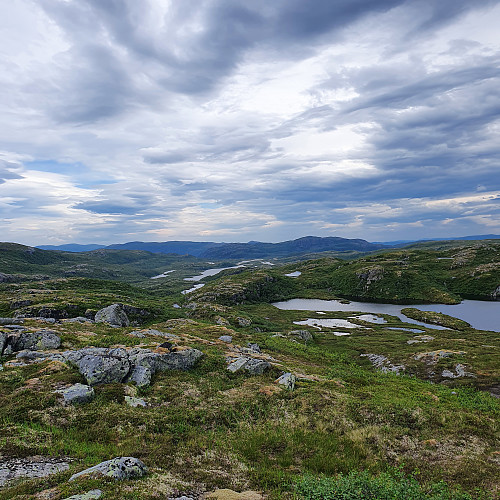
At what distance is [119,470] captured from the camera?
12539 mm

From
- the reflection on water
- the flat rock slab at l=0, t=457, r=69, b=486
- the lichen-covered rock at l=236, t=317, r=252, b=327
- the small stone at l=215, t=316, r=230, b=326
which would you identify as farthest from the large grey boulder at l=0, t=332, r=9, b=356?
the reflection on water

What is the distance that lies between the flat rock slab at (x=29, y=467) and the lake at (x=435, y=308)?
131483 mm

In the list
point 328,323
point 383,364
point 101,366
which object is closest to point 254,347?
point 101,366

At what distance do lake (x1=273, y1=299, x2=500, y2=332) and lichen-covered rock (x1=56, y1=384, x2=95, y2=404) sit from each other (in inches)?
5023

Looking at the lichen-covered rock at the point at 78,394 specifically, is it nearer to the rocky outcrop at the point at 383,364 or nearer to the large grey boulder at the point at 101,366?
the large grey boulder at the point at 101,366

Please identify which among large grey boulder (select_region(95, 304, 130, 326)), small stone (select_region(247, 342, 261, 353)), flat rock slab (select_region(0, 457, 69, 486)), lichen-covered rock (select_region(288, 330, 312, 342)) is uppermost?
flat rock slab (select_region(0, 457, 69, 486))

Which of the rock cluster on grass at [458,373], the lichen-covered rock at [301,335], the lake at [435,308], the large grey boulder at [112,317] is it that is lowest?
the lake at [435,308]

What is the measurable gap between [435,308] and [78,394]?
17307cm

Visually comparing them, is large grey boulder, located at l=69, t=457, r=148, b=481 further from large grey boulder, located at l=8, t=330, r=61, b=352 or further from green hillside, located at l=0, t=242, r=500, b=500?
large grey boulder, located at l=8, t=330, r=61, b=352

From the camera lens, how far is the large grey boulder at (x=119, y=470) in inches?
482

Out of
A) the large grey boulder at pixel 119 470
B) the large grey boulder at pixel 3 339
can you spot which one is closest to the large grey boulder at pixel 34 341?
the large grey boulder at pixel 3 339

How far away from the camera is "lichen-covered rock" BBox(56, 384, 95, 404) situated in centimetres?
2102

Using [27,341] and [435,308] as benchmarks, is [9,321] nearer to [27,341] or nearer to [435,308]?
[27,341]

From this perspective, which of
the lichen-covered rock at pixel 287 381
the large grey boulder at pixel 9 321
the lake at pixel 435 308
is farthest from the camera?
the lake at pixel 435 308
